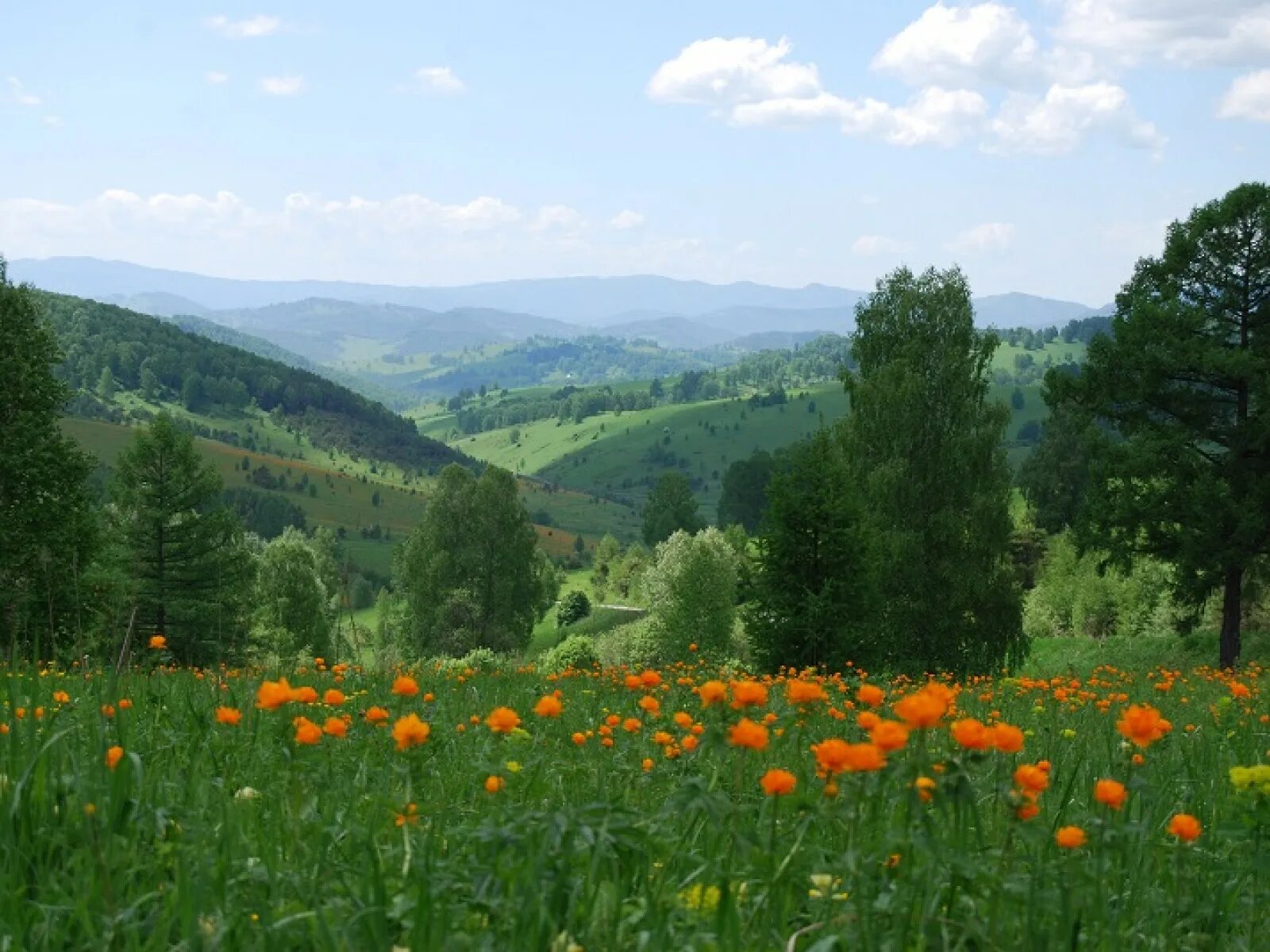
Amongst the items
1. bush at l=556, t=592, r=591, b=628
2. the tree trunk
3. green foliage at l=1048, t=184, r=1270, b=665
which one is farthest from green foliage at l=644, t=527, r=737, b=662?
bush at l=556, t=592, r=591, b=628

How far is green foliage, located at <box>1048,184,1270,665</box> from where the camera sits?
87.1 ft

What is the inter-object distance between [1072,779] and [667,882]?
1529 mm

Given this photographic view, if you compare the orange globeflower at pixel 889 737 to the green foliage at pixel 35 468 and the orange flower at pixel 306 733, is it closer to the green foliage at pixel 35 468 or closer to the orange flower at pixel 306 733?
the orange flower at pixel 306 733

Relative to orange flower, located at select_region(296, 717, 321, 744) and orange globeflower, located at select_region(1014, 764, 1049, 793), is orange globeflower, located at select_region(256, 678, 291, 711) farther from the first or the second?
orange globeflower, located at select_region(1014, 764, 1049, 793)

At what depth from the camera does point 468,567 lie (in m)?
74.0

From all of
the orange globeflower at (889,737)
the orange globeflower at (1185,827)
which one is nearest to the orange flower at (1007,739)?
the orange globeflower at (889,737)

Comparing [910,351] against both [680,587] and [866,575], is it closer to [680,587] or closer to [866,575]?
[866,575]

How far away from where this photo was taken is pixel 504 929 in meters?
2.79

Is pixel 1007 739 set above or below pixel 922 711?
below

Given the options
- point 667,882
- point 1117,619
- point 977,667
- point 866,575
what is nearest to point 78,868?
point 667,882

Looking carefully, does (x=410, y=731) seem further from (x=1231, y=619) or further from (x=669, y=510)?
(x=669, y=510)

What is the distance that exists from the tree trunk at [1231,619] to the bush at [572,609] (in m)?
101

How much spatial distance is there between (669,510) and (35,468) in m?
123

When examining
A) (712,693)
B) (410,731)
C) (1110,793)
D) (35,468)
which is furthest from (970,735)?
(35,468)
